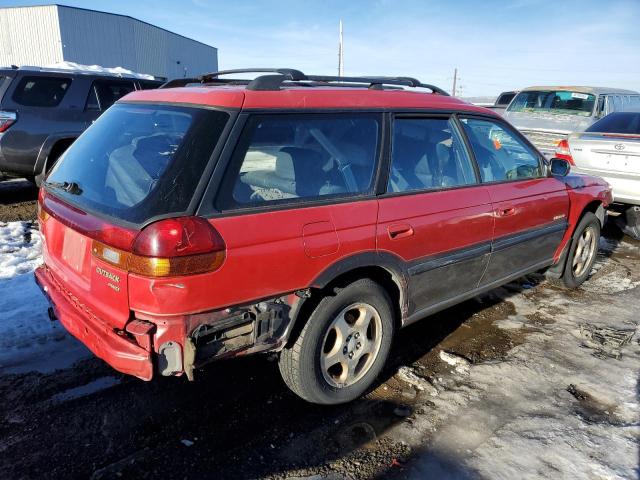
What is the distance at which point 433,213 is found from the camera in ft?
10.2

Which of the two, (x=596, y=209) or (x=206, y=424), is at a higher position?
(x=596, y=209)

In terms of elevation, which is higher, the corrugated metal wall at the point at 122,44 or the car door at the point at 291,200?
the corrugated metal wall at the point at 122,44

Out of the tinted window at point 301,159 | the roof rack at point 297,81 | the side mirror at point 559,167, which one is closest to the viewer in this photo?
the tinted window at point 301,159

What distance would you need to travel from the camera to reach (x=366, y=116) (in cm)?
293

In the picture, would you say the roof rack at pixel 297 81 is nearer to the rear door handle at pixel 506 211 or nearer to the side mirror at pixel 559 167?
the rear door handle at pixel 506 211

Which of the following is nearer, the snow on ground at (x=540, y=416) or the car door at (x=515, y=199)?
the snow on ground at (x=540, y=416)

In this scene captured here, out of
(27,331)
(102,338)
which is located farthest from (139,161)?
(27,331)

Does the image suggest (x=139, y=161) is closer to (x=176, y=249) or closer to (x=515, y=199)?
(x=176, y=249)

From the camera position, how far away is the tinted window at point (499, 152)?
366 centimetres

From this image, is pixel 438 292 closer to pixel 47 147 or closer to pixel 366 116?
pixel 366 116

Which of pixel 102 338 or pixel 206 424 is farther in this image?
pixel 206 424

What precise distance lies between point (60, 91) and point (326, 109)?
20.9 feet

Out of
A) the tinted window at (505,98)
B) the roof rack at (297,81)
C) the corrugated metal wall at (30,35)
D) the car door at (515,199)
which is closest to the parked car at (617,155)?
the car door at (515,199)

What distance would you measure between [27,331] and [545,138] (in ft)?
28.3
